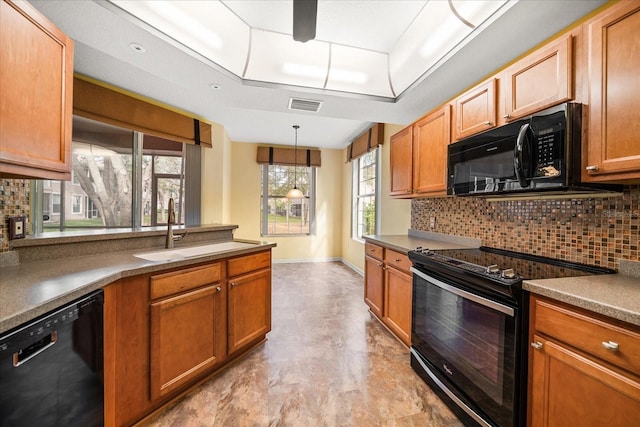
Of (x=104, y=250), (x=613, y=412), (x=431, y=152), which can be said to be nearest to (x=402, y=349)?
(x=613, y=412)

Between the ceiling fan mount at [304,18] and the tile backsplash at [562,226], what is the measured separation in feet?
6.19

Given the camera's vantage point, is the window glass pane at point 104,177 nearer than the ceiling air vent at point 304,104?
No

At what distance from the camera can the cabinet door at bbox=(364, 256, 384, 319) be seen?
107 inches

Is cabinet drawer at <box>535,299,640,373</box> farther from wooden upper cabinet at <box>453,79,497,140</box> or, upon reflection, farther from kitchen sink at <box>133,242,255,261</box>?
kitchen sink at <box>133,242,255,261</box>

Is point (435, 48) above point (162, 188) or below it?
above

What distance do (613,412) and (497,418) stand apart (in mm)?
542

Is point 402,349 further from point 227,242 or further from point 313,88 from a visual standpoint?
point 313,88

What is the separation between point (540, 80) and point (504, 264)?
1.09 metres

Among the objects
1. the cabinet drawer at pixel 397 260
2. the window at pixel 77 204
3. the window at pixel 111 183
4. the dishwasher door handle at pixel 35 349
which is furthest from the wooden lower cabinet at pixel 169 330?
the window at pixel 77 204

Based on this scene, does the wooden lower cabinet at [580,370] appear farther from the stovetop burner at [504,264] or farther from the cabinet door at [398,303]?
the cabinet door at [398,303]

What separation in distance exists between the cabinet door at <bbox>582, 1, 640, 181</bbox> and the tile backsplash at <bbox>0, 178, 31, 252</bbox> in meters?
3.12

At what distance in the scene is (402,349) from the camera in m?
2.37

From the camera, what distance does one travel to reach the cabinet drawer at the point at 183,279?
60.6 inches

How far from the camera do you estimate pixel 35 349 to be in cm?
95
